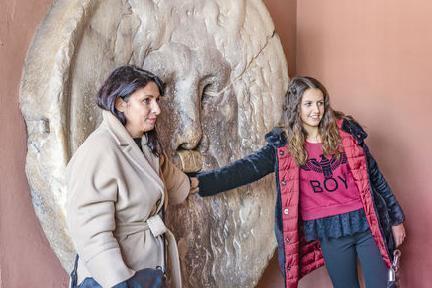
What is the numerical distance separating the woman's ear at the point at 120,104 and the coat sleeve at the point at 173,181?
24 centimetres

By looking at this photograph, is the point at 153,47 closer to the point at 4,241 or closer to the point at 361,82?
the point at 4,241

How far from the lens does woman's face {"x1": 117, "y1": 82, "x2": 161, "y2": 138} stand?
1493 mm

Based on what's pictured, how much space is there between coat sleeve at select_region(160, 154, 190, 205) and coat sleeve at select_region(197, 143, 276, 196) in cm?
13

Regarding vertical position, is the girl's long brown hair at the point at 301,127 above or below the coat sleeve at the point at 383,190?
above

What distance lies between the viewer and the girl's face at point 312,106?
2.00 meters

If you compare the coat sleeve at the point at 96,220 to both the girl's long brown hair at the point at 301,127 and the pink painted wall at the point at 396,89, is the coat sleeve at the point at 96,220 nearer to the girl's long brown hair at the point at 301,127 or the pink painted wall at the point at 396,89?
the girl's long brown hair at the point at 301,127

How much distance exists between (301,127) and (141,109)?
0.73 metres

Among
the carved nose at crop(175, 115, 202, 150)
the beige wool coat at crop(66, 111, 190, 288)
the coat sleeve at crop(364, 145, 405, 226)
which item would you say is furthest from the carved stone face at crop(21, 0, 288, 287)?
the coat sleeve at crop(364, 145, 405, 226)

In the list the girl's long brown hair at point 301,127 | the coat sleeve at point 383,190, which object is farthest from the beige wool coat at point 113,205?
the coat sleeve at point 383,190

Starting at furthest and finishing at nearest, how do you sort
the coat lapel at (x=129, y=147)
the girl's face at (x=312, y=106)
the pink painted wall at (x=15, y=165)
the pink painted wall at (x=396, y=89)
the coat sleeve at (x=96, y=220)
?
the pink painted wall at (x=396, y=89) → the girl's face at (x=312, y=106) → the pink painted wall at (x=15, y=165) → the coat lapel at (x=129, y=147) → the coat sleeve at (x=96, y=220)

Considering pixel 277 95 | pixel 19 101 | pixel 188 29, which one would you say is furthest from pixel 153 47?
pixel 277 95

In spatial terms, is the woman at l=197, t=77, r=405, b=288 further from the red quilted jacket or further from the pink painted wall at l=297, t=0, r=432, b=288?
the pink painted wall at l=297, t=0, r=432, b=288

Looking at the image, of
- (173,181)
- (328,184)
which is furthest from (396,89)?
(173,181)

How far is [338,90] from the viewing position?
2750 mm
